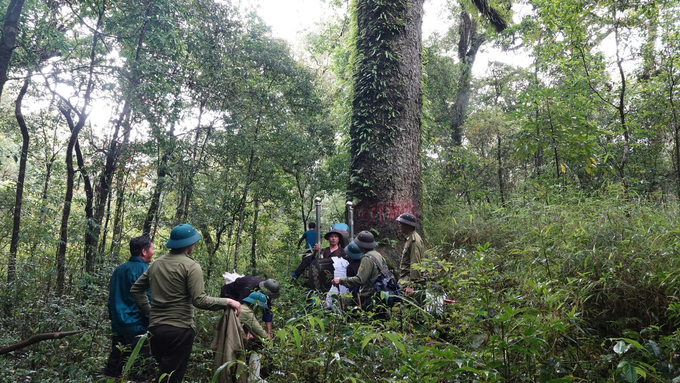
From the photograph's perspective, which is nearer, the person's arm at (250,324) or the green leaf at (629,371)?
the green leaf at (629,371)

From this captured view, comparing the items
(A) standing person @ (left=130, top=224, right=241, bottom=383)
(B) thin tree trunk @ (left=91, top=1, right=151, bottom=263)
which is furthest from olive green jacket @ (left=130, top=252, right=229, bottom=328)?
(B) thin tree trunk @ (left=91, top=1, right=151, bottom=263)

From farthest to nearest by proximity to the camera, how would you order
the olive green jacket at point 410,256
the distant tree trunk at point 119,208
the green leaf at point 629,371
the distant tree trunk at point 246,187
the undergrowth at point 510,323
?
1. the distant tree trunk at point 246,187
2. the distant tree trunk at point 119,208
3. the olive green jacket at point 410,256
4. the undergrowth at point 510,323
5. the green leaf at point 629,371

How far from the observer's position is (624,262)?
320 cm

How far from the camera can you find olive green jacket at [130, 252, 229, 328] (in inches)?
137

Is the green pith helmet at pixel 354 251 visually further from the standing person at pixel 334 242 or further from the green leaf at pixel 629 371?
the green leaf at pixel 629 371

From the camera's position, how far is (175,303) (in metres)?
3.51

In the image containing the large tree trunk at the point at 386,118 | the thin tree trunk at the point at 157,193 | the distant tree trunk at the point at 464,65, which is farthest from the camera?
the distant tree trunk at the point at 464,65

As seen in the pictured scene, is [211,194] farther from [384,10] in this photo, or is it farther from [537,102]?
[537,102]

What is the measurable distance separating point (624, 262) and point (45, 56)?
32.8 feet

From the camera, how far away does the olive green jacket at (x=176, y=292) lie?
11.4 ft

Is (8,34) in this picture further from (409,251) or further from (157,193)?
(409,251)

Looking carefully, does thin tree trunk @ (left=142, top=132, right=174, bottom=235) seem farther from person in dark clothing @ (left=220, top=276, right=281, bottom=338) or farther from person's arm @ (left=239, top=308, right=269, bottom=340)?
person's arm @ (left=239, top=308, right=269, bottom=340)

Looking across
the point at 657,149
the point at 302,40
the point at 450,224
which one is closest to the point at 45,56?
the point at 450,224

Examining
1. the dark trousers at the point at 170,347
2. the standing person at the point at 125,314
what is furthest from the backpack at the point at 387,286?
the standing person at the point at 125,314
